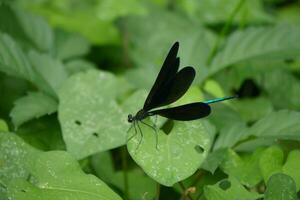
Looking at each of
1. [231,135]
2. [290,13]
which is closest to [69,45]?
[231,135]

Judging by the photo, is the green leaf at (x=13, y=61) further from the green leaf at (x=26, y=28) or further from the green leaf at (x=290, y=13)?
the green leaf at (x=290, y=13)

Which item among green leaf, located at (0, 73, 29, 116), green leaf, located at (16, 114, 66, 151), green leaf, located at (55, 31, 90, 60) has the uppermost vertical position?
green leaf, located at (55, 31, 90, 60)

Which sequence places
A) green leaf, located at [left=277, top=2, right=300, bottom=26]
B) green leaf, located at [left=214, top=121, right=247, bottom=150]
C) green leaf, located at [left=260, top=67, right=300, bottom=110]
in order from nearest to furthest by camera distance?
green leaf, located at [left=214, top=121, right=247, bottom=150] < green leaf, located at [left=260, top=67, right=300, bottom=110] < green leaf, located at [left=277, top=2, right=300, bottom=26]

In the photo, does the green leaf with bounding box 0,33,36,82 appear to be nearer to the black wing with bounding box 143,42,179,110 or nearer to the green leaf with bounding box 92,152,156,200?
the green leaf with bounding box 92,152,156,200

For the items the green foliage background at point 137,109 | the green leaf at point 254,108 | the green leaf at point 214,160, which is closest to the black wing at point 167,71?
the green foliage background at point 137,109

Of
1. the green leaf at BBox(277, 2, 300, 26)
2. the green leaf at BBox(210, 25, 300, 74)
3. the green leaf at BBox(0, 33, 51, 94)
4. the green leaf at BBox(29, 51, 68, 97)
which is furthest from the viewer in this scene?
the green leaf at BBox(277, 2, 300, 26)

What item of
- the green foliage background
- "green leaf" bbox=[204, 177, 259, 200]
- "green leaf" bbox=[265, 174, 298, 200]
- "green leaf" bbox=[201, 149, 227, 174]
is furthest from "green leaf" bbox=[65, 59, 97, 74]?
"green leaf" bbox=[265, 174, 298, 200]

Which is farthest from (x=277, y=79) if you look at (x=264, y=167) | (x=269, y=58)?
(x=264, y=167)
